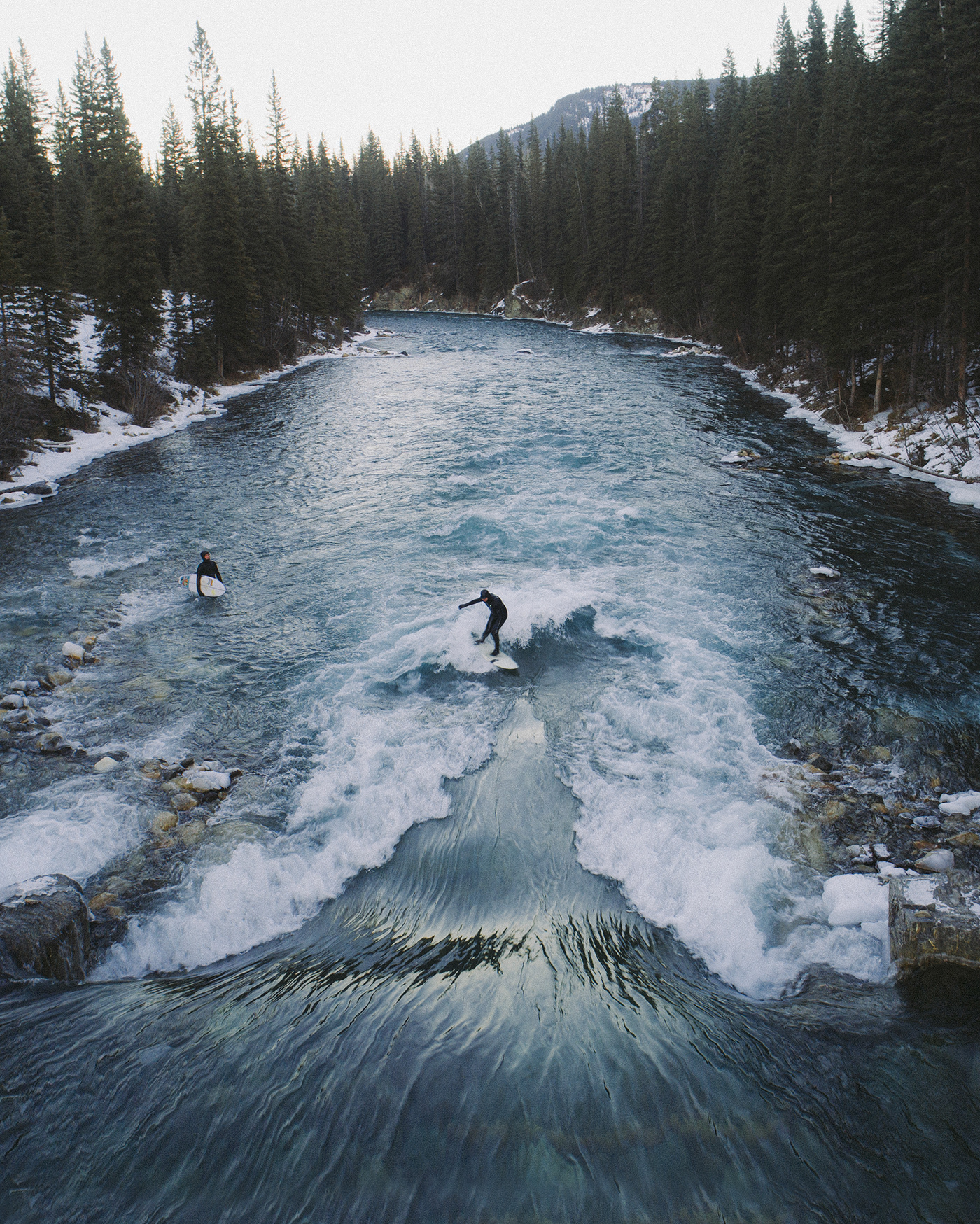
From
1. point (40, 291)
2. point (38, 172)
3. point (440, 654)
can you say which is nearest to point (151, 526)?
point (440, 654)

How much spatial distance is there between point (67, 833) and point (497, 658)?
809 centimetres

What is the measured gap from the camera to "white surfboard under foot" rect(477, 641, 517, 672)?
14.2 metres

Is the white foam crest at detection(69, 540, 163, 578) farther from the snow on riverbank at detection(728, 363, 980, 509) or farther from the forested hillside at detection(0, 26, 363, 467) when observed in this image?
the snow on riverbank at detection(728, 363, 980, 509)

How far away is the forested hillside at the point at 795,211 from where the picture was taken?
78.8ft

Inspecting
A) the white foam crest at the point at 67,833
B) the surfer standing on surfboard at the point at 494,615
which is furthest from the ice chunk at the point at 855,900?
the white foam crest at the point at 67,833

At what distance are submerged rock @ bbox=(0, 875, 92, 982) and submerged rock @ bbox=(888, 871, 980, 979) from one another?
894 centimetres

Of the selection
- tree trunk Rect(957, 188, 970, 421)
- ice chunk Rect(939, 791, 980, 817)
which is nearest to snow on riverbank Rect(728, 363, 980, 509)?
tree trunk Rect(957, 188, 970, 421)

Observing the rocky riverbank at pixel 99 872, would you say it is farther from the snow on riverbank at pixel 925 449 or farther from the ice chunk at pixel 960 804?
the snow on riverbank at pixel 925 449

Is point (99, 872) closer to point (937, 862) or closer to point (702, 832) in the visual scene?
point (702, 832)

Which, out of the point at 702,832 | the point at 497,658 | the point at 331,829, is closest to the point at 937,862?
the point at 702,832

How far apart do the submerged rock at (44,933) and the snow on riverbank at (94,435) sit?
69.8 feet

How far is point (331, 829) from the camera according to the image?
393 inches

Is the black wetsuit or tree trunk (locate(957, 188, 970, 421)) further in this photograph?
tree trunk (locate(957, 188, 970, 421))

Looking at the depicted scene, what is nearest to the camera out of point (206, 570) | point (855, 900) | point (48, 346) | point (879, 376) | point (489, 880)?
point (855, 900)
